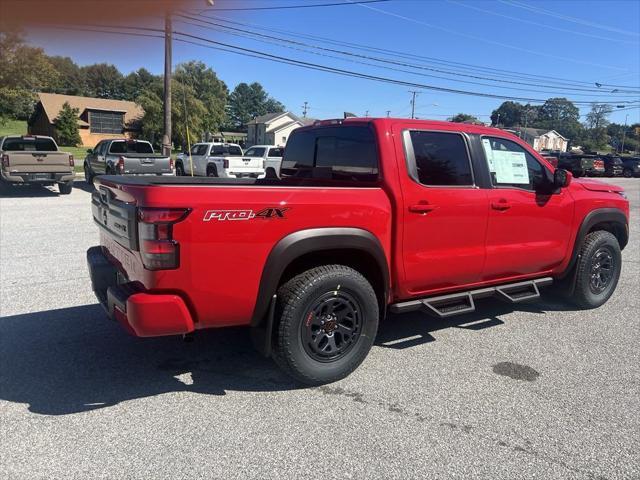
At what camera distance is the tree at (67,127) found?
49688mm

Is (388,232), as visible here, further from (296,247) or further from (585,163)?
(585,163)

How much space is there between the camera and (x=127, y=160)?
1502cm

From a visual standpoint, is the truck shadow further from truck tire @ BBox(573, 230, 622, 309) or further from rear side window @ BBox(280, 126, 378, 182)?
rear side window @ BBox(280, 126, 378, 182)

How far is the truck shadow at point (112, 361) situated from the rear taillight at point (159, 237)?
112 cm

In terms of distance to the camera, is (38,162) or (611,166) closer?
(38,162)

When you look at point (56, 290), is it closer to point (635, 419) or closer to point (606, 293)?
point (635, 419)

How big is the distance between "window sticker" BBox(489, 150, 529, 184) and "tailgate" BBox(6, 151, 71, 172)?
513 inches

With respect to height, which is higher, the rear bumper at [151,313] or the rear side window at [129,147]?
the rear side window at [129,147]

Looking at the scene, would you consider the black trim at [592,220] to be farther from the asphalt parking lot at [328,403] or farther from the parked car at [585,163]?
the parked car at [585,163]

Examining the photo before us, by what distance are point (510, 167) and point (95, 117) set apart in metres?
56.8

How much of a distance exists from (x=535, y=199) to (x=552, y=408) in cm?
211

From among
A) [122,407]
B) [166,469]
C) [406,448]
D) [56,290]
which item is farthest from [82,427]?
[56,290]

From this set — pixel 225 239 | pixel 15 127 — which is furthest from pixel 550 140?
pixel 225 239

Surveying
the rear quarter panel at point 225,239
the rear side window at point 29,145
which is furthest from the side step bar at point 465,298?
the rear side window at point 29,145
